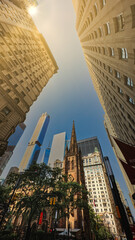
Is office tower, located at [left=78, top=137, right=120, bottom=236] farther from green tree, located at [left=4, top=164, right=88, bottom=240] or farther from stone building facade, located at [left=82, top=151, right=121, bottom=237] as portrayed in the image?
green tree, located at [left=4, top=164, right=88, bottom=240]

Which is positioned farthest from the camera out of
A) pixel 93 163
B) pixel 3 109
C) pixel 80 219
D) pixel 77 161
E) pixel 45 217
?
pixel 93 163

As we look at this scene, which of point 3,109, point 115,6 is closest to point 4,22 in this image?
point 3,109

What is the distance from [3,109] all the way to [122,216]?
75.9 feet

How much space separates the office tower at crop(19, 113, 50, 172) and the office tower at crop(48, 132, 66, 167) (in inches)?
885

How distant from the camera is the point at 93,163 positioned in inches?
3816

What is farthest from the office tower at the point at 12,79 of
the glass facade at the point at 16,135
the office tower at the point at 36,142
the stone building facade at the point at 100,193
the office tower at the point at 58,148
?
the office tower at the point at 36,142

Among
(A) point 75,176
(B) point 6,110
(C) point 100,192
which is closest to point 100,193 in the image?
(C) point 100,192

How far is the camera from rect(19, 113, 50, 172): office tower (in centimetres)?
14500

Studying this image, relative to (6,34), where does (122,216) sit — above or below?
below

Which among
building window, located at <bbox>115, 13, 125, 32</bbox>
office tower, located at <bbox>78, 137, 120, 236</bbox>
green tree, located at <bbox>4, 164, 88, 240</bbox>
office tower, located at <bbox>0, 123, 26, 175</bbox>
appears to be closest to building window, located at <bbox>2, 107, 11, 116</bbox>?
green tree, located at <bbox>4, 164, 88, 240</bbox>

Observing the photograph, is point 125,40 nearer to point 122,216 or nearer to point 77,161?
point 122,216

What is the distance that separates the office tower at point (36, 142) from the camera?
14500 centimetres

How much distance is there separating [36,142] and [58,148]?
35942mm

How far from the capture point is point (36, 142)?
504 ft
